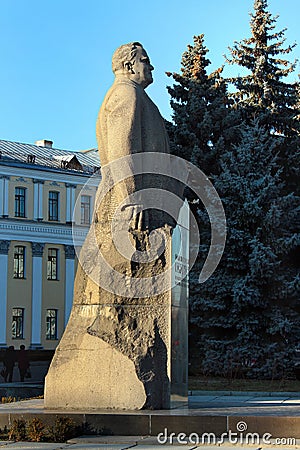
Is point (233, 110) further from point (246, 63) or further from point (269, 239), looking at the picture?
point (269, 239)

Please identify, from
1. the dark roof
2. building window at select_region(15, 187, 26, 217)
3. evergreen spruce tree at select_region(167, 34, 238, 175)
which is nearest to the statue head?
evergreen spruce tree at select_region(167, 34, 238, 175)

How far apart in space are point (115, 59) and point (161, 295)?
292 cm

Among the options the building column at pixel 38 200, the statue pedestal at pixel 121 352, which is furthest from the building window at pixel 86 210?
the statue pedestal at pixel 121 352

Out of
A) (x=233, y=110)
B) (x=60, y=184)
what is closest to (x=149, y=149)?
(x=233, y=110)

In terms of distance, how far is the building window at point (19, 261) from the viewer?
49.8 metres

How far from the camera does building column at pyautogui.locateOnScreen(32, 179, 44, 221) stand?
50.4m

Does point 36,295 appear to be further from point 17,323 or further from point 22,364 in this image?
point 22,364

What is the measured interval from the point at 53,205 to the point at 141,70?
1626 inches

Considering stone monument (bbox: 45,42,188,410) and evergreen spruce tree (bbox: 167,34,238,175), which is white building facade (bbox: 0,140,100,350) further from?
stone monument (bbox: 45,42,188,410)

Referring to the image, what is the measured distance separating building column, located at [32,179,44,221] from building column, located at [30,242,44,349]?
5.16 ft

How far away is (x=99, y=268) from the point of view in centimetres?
1012

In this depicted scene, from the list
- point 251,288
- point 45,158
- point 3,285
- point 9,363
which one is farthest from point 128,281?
point 45,158

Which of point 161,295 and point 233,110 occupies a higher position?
point 233,110

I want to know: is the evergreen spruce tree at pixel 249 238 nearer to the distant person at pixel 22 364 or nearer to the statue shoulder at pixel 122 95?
the distant person at pixel 22 364
